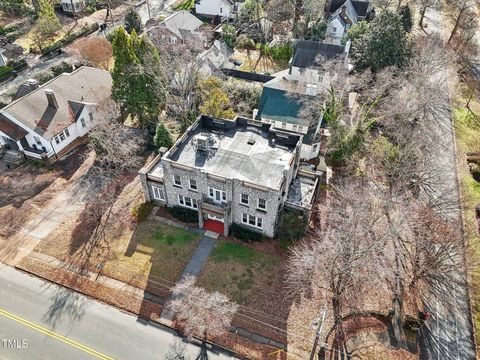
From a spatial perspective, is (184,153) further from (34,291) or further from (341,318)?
(341,318)

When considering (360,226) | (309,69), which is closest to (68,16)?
(309,69)

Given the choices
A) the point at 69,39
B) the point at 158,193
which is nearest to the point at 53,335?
the point at 158,193

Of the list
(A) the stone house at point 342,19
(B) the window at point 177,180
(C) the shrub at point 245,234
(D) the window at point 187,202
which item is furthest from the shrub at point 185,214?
(A) the stone house at point 342,19

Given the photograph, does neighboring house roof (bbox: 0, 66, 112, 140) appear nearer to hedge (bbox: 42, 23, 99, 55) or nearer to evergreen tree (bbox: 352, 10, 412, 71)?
hedge (bbox: 42, 23, 99, 55)

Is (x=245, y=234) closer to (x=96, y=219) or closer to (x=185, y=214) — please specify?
(x=185, y=214)

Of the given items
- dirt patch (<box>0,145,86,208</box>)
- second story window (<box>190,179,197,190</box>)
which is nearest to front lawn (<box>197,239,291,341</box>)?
second story window (<box>190,179,197,190</box>)

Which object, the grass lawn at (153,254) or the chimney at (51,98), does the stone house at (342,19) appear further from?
the grass lawn at (153,254)
